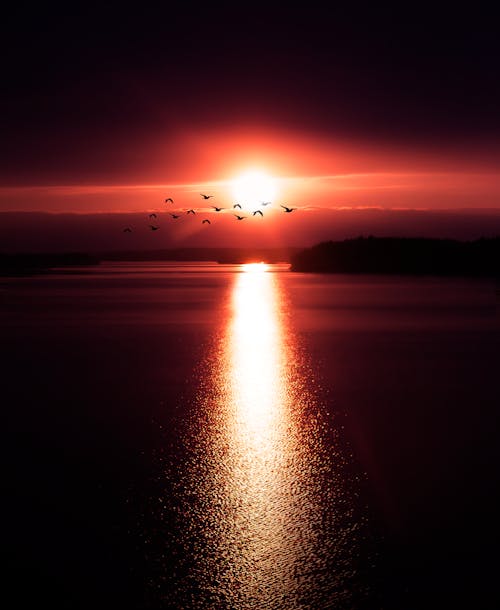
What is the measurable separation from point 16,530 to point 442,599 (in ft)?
11.6

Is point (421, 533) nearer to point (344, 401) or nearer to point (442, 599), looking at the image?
point (442, 599)

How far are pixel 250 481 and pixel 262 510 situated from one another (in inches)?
36.3

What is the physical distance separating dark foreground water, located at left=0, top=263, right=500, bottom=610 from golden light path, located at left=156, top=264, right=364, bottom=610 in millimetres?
22

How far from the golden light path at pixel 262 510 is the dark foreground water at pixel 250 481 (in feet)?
0.07

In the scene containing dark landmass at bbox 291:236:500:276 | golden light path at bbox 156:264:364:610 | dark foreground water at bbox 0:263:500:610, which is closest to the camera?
golden light path at bbox 156:264:364:610

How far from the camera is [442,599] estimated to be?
17.4 feet

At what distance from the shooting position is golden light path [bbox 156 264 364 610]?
17.9 ft

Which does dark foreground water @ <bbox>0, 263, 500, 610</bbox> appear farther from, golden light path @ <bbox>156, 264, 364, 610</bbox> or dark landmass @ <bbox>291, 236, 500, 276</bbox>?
dark landmass @ <bbox>291, 236, 500, 276</bbox>

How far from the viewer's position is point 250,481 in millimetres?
8000

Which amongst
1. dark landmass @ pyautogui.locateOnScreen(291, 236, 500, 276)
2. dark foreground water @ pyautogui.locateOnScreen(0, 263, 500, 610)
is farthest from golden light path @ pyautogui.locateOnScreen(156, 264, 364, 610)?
dark landmass @ pyautogui.locateOnScreen(291, 236, 500, 276)

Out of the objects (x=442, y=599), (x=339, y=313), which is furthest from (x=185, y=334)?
(x=442, y=599)

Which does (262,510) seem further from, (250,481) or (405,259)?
(405,259)

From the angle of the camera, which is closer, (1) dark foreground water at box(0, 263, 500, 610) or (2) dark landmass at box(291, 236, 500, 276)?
(1) dark foreground water at box(0, 263, 500, 610)

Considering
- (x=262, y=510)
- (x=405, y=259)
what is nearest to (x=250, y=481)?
(x=262, y=510)
